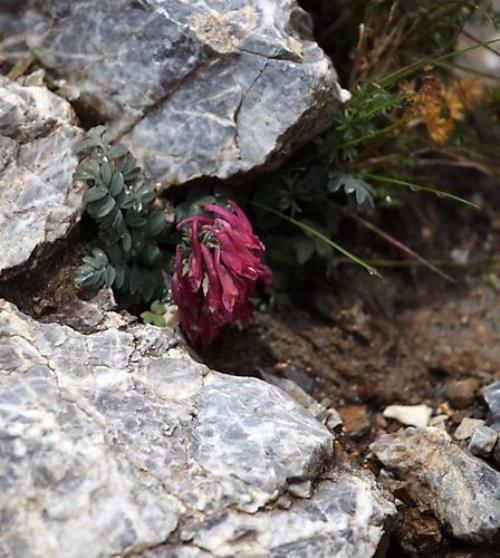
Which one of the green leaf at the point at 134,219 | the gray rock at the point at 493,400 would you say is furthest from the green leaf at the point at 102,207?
the gray rock at the point at 493,400

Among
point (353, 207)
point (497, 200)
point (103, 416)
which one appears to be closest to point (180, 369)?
point (103, 416)

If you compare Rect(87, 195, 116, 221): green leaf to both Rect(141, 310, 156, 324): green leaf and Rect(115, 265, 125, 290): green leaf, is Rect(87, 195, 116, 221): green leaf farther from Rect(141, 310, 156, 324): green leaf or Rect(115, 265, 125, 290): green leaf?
Rect(141, 310, 156, 324): green leaf

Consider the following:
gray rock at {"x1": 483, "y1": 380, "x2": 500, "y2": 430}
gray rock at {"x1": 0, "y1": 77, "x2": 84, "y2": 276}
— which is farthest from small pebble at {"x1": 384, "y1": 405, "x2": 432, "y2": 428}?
gray rock at {"x1": 0, "y1": 77, "x2": 84, "y2": 276}

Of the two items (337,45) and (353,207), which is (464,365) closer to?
(353,207)

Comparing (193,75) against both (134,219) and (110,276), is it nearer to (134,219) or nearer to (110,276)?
(134,219)

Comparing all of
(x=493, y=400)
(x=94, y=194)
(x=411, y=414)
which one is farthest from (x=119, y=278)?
(x=493, y=400)

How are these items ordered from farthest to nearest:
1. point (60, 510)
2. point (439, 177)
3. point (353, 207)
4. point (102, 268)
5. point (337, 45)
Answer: point (439, 177), point (337, 45), point (353, 207), point (102, 268), point (60, 510)
